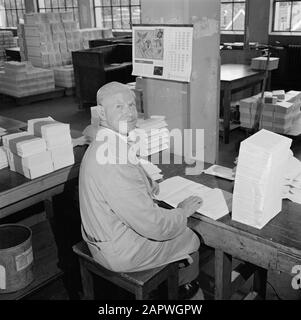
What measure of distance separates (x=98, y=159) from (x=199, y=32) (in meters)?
1.53

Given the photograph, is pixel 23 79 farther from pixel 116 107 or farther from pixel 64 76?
pixel 116 107

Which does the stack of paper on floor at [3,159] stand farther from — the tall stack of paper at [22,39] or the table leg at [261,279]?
the tall stack of paper at [22,39]

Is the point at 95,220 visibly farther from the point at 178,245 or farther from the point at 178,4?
the point at 178,4

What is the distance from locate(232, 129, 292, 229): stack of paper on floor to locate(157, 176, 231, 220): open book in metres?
0.13

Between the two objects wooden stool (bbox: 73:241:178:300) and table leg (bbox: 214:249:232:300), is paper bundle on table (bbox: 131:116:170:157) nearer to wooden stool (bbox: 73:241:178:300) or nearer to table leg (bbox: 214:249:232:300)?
wooden stool (bbox: 73:241:178:300)

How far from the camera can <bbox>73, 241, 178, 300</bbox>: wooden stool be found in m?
2.01

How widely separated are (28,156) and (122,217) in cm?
98

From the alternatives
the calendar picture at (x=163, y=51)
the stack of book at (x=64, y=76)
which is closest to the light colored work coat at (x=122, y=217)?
the calendar picture at (x=163, y=51)

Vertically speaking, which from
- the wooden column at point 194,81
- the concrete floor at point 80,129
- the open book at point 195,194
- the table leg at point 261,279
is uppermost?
the wooden column at point 194,81

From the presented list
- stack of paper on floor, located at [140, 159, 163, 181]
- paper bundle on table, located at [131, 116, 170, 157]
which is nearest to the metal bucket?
stack of paper on floor, located at [140, 159, 163, 181]

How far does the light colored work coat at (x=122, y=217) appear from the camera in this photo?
1.85 meters

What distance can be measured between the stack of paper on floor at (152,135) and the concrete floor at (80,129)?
3.07 ft

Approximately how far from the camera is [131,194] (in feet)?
6.06

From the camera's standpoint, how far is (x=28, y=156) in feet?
8.46
